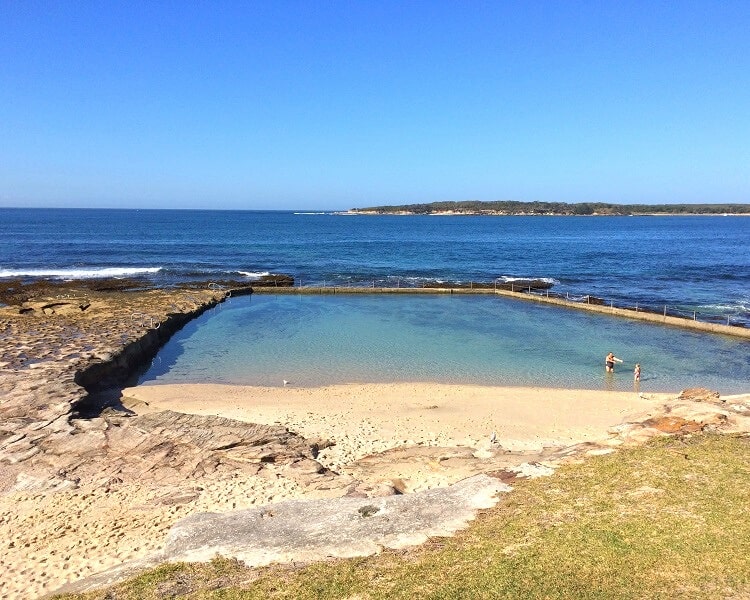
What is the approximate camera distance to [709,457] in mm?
12047

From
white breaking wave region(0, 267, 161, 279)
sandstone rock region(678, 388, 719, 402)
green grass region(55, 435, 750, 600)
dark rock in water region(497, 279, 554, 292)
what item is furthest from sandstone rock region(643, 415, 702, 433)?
white breaking wave region(0, 267, 161, 279)

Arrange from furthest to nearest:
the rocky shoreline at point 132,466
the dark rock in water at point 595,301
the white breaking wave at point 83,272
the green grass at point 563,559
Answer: the white breaking wave at point 83,272 < the dark rock in water at point 595,301 < the rocky shoreline at point 132,466 < the green grass at point 563,559

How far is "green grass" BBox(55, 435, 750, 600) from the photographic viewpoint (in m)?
7.96

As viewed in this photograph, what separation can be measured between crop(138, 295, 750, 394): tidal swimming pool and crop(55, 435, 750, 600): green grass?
481 inches

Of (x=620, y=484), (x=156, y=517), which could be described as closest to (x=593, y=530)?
(x=620, y=484)

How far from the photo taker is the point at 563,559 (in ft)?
28.2

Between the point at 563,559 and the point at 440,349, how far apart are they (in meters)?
19.7

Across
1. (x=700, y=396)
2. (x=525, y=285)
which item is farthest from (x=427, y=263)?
(x=700, y=396)

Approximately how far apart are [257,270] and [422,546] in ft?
169

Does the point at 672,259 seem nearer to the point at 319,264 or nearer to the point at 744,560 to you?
the point at 319,264

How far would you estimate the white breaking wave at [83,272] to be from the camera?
4944 cm

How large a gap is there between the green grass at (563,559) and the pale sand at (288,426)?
2166mm

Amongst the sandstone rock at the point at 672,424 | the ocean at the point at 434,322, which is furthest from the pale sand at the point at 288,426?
the ocean at the point at 434,322

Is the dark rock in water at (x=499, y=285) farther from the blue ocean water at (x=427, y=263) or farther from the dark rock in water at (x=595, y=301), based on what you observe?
the dark rock in water at (x=595, y=301)
